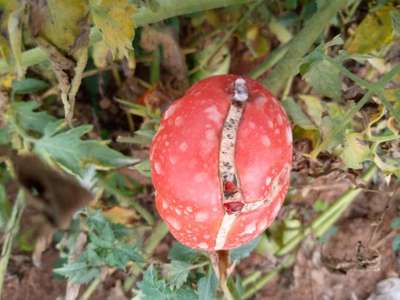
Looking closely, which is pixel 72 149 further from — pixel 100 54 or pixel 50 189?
pixel 100 54

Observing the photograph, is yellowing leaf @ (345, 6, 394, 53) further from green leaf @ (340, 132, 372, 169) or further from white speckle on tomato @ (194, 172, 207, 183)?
white speckle on tomato @ (194, 172, 207, 183)

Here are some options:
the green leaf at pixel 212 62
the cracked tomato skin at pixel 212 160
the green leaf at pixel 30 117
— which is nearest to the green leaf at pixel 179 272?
the cracked tomato skin at pixel 212 160

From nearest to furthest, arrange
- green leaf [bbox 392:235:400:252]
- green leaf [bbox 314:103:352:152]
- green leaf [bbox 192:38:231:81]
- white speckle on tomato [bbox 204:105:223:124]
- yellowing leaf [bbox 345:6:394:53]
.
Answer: white speckle on tomato [bbox 204:105:223:124] → green leaf [bbox 314:103:352:152] → yellowing leaf [bbox 345:6:394:53] → green leaf [bbox 192:38:231:81] → green leaf [bbox 392:235:400:252]

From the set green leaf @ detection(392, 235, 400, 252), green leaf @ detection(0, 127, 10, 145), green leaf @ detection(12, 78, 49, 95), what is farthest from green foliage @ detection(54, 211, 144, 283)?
green leaf @ detection(392, 235, 400, 252)

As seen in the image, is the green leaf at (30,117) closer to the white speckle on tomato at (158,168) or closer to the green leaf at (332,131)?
the white speckle on tomato at (158,168)

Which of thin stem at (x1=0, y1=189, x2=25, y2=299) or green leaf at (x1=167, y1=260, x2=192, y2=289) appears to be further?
thin stem at (x1=0, y1=189, x2=25, y2=299)

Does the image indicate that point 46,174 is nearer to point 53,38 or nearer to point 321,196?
point 53,38

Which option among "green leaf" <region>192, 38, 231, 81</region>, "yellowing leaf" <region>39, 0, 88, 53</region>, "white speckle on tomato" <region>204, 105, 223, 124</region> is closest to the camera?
"yellowing leaf" <region>39, 0, 88, 53</region>
